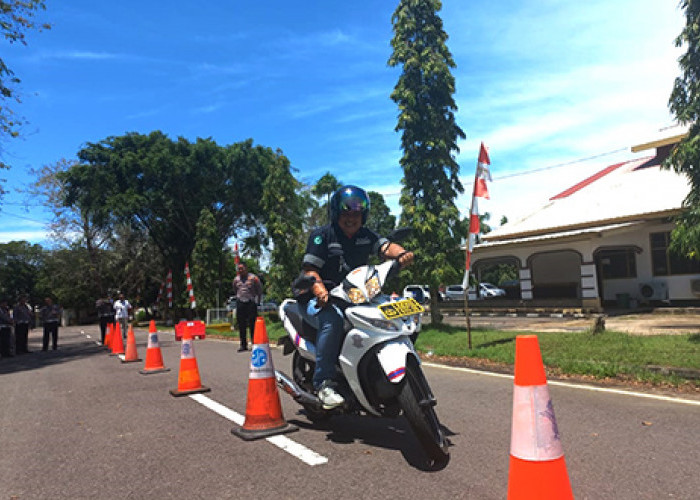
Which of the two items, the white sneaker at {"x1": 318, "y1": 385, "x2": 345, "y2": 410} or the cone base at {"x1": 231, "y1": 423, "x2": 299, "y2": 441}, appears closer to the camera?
the white sneaker at {"x1": 318, "y1": 385, "x2": 345, "y2": 410}

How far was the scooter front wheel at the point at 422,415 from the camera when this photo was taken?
3.62 metres

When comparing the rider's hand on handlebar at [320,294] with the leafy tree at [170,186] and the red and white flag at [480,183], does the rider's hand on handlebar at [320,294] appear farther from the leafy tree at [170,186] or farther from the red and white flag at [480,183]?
the leafy tree at [170,186]

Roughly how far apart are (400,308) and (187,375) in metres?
4.22

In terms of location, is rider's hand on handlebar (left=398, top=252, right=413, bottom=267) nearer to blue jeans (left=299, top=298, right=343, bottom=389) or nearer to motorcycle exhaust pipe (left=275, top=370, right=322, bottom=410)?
blue jeans (left=299, top=298, right=343, bottom=389)

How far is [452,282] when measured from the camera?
1423 cm

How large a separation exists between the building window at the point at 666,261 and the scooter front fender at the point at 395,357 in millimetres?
19609

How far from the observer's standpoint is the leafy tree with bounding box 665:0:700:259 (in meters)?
9.32

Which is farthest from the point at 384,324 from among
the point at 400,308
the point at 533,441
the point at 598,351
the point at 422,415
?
the point at 598,351

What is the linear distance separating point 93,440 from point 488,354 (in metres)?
6.73

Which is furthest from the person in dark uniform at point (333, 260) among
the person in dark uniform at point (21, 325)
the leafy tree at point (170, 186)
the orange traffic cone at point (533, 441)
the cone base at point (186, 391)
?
the leafy tree at point (170, 186)

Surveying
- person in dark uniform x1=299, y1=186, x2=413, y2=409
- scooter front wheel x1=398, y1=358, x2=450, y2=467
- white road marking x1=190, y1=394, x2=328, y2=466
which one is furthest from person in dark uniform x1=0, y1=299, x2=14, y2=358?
scooter front wheel x1=398, y1=358, x2=450, y2=467

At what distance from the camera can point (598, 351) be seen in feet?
29.4

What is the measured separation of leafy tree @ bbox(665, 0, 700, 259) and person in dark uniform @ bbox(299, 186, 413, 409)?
755 centimetres

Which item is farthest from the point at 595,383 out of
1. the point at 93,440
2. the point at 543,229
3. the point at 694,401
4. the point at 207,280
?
the point at 207,280
